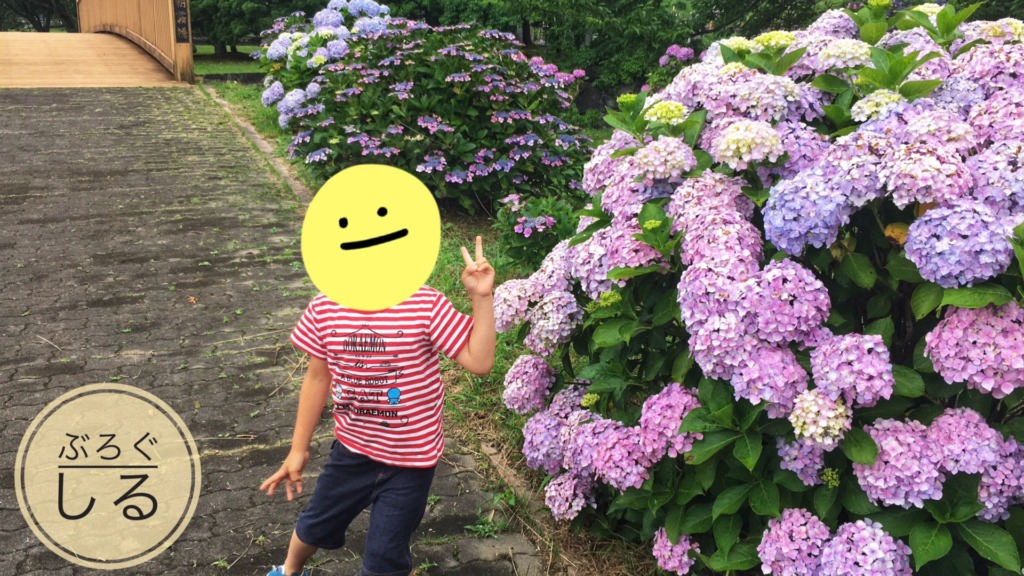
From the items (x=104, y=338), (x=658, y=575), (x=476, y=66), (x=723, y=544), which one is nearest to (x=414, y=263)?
(x=723, y=544)

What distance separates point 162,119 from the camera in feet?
35.5

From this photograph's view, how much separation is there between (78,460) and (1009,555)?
11.1 ft

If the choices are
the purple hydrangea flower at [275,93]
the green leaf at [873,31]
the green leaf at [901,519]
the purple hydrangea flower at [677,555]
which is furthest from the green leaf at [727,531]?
the purple hydrangea flower at [275,93]

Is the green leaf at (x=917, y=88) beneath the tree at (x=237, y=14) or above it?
above

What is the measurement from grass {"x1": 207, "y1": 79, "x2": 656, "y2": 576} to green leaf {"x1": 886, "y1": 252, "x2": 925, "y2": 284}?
1326 millimetres

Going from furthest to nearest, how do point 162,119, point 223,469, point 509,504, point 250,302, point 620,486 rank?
point 162,119 < point 250,302 < point 223,469 < point 509,504 < point 620,486

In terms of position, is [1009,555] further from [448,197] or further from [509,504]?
[448,197]

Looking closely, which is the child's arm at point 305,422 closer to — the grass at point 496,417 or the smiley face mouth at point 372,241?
the smiley face mouth at point 372,241

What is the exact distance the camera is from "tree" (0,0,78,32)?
31031mm

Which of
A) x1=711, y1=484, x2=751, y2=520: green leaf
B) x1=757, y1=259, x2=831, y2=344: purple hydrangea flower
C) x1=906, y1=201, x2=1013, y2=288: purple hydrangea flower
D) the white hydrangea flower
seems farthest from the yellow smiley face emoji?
the white hydrangea flower

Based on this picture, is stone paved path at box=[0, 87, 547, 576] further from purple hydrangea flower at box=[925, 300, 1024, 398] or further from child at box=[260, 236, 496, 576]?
purple hydrangea flower at box=[925, 300, 1024, 398]

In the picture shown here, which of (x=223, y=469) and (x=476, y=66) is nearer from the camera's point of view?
(x=223, y=469)

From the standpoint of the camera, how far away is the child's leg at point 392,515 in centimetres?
229

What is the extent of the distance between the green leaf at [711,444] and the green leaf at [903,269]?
1.96 ft
